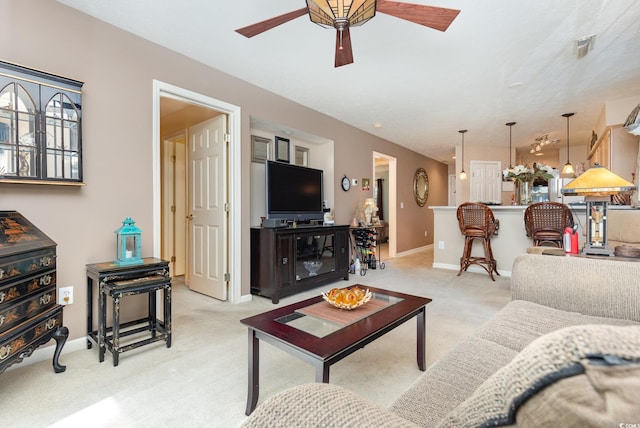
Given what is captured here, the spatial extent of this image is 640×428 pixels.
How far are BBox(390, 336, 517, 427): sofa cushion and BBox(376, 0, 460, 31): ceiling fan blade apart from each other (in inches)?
62.5

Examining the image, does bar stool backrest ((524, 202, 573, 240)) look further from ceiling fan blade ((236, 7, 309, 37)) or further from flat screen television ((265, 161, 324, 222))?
ceiling fan blade ((236, 7, 309, 37))

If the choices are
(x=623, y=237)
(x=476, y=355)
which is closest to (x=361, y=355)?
(x=476, y=355)

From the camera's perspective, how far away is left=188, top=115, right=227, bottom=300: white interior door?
3256mm

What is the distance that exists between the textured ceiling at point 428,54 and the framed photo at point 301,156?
654mm

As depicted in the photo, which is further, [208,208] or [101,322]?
[208,208]

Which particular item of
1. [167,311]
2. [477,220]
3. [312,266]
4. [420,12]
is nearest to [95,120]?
[167,311]

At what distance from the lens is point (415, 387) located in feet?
3.11

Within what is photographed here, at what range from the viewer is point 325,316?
1562 millimetres

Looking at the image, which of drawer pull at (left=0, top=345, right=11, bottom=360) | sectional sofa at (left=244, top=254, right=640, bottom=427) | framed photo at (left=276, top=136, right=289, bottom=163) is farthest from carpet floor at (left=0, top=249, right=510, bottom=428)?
framed photo at (left=276, top=136, right=289, bottom=163)

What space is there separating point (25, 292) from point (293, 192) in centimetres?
261

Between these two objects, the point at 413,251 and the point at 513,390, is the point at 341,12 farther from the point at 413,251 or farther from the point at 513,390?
the point at 413,251

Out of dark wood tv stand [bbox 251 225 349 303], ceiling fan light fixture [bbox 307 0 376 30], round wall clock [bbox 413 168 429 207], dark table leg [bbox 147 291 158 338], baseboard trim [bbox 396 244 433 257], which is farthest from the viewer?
round wall clock [bbox 413 168 429 207]

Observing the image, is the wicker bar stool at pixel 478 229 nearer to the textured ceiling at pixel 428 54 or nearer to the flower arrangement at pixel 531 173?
the flower arrangement at pixel 531 173

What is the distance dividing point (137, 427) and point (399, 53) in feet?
10.5
